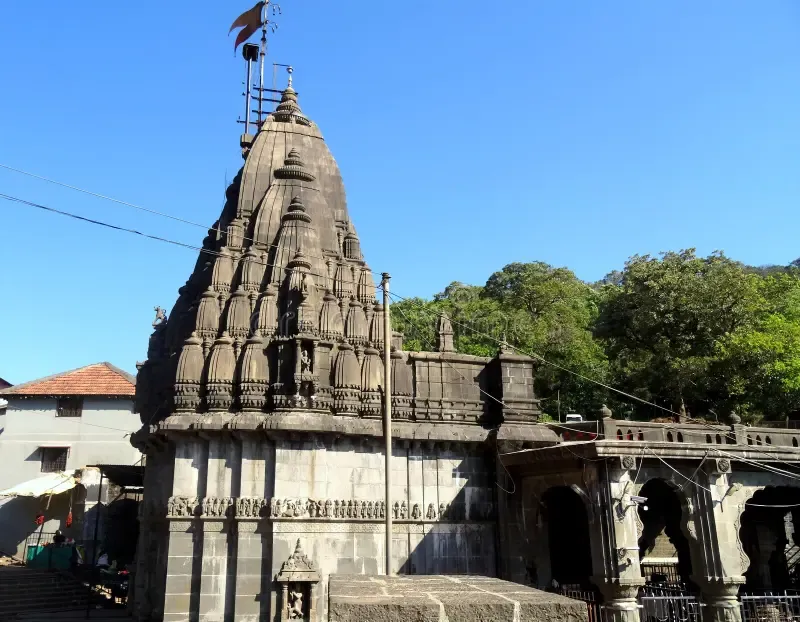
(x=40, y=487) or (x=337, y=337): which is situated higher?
(x=337, y=337)

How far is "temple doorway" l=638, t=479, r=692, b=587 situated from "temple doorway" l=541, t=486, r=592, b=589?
6.15ft

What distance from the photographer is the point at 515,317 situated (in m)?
44.0

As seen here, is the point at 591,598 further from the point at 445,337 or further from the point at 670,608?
the point at 445,337

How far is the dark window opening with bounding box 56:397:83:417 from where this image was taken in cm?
3669

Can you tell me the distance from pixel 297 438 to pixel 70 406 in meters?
23.9

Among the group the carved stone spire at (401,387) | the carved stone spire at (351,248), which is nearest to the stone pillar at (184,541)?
the carved stone spire at (401,387)

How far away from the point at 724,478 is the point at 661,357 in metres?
18.7

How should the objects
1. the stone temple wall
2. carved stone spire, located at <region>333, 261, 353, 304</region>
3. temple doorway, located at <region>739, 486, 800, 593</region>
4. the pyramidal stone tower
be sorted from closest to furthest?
the stone temple wall, the pyramidal stone tower, carved stone spire, located at <region>333, 261, 353, 304</region>, temple doorway, located at <region>739, 486, 800, 593</region>

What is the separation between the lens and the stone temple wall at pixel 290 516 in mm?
17250

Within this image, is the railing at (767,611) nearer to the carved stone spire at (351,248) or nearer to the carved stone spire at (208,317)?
the carved stone spire at (351,248)

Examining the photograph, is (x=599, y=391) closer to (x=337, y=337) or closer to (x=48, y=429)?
(x=337, y=337)

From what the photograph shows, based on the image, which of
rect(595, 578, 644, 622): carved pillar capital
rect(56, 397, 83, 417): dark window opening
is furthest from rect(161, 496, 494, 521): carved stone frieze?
rect(56, 397, 83, 417): dark window opening

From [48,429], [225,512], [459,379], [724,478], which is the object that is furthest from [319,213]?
[48,429]

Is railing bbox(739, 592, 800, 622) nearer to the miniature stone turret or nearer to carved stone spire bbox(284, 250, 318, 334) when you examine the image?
the miniature stone turret
